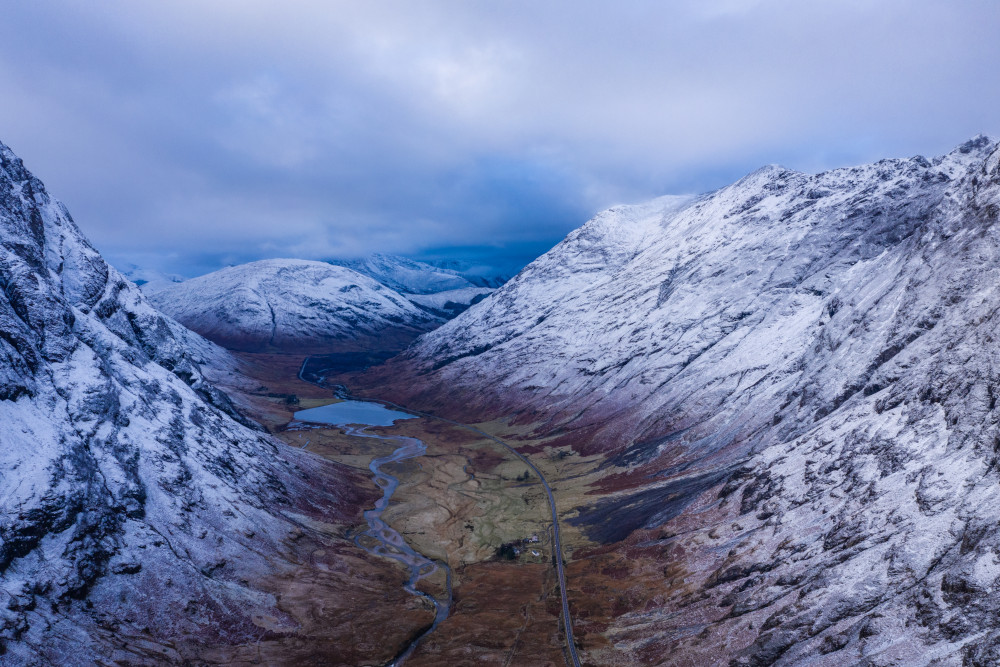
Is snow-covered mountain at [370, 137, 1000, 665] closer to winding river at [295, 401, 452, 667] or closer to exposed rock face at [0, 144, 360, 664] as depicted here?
winding river at [295, 401, 452, 667]

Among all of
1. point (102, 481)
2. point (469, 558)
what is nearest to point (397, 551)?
point (469, 558)

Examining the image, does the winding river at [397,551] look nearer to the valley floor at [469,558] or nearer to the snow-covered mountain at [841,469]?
the valley floor at [469,558]

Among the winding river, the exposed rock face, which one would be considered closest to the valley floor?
the winding river

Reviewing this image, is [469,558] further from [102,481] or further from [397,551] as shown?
[102,481]

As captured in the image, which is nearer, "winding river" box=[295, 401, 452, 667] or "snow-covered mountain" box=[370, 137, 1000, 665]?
"snow-covered mountain" box=[370, 137, 1000, 665]

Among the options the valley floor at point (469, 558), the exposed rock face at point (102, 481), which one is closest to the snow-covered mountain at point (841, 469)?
the valley floor at point (469, 558)

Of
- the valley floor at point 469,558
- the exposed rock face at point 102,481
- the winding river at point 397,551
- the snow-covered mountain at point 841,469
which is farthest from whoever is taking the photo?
the winding river at point 397,551

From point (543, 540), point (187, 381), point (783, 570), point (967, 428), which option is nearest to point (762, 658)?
point (783, 570)

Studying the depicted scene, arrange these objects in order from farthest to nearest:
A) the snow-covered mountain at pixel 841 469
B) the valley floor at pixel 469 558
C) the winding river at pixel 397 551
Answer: the winding river at pixel 397 551
the valley floor at pixel 469 558
the snow-covered mountain at pixel 841 469
